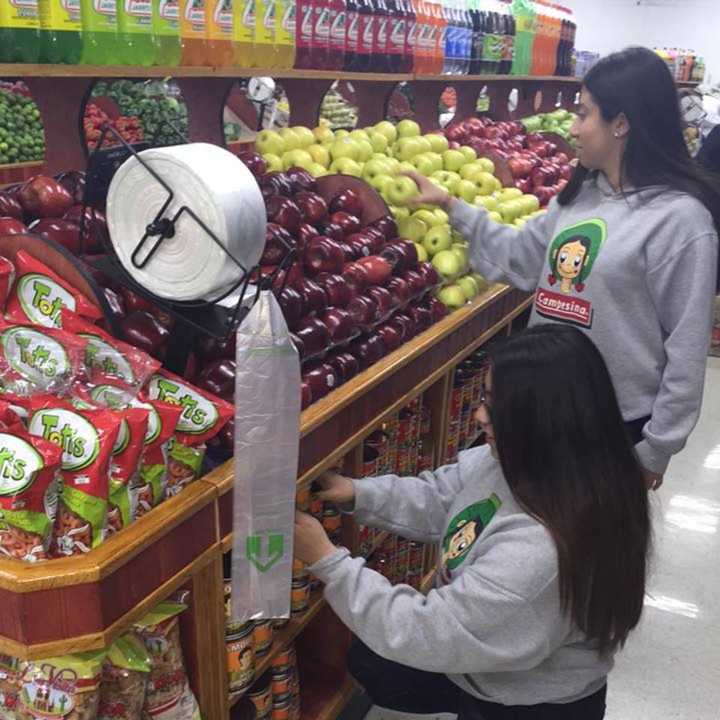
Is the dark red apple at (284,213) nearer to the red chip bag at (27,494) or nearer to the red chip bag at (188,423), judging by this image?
the red chip bag at (188,423)

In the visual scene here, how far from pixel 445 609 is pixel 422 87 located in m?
3.37

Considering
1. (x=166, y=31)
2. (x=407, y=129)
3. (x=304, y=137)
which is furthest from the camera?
(x=407, y=129)

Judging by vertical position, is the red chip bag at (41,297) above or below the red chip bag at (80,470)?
above

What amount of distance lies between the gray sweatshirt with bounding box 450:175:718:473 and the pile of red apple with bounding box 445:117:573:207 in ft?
4.71

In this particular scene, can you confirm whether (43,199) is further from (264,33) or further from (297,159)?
(297,159)

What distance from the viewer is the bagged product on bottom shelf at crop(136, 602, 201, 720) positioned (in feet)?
4.45

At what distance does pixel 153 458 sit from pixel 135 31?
1279 mm

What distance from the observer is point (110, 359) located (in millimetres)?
1302

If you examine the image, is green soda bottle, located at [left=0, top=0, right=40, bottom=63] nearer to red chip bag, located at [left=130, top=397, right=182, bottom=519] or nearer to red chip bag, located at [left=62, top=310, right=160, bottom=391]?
red chip bag, located at [left=62, top=310, right=160, bottom=391]

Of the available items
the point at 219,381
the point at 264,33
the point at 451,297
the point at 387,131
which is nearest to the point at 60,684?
the point at 219,381

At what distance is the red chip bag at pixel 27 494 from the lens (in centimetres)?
103

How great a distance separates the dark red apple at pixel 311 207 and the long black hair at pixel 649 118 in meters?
0.77

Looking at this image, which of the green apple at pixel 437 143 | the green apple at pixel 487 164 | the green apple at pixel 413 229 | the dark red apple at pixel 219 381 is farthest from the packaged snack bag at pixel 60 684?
the green apple at pixel 487 164

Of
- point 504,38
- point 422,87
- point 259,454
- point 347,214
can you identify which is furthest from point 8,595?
point 504,38
